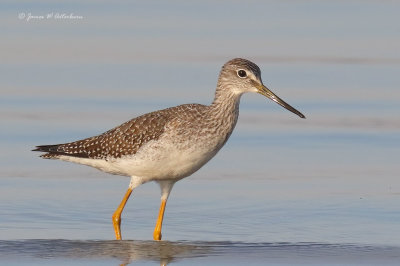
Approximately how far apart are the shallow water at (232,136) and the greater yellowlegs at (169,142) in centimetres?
58

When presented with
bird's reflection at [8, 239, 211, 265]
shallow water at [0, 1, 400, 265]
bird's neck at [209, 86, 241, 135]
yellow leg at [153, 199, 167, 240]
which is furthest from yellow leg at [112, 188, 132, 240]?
bird's neck at [209, 86, 241, 135]

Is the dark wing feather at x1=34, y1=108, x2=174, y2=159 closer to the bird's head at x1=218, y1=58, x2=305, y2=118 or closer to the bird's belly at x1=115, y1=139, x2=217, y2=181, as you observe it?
the bird's belly at x1=115, y1=139, x2=217, y2=181

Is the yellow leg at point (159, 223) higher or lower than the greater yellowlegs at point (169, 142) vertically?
lower

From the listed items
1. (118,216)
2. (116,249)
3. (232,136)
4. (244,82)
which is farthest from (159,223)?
(232,136)

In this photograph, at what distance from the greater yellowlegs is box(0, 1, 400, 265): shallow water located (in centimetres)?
58

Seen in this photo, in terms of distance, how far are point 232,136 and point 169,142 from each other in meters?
4.25

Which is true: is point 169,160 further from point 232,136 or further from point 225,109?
point 232,136

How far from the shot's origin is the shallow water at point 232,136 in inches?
560

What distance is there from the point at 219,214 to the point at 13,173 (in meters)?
2.90

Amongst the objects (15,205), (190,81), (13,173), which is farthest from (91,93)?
(15,205)

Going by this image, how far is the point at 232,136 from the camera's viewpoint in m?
19.0

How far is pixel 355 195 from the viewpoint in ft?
53.2

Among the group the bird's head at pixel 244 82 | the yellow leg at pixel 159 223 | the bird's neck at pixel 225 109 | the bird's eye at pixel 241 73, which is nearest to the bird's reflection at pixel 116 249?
the yellow leg at pixel 159 223

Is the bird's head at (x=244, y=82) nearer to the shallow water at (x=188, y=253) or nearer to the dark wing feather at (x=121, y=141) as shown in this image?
the dark wing feather at (x=121, y=141)
